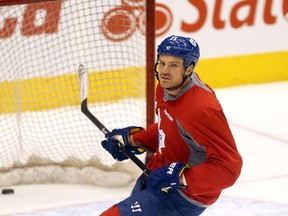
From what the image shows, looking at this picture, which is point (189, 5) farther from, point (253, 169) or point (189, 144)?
point (189, 144)

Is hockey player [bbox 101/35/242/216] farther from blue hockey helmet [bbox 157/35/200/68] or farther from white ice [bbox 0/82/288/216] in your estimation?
white ice [bbox 0/82/288/216]

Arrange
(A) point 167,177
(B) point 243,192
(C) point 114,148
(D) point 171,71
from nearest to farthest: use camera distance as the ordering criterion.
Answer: (A) point 167,177, (D) point 171,71, (C) point 114,148, (B) point 243,192

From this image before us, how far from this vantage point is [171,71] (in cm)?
339

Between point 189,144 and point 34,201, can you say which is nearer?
point 189,144

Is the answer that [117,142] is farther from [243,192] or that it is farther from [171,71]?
[243,192]

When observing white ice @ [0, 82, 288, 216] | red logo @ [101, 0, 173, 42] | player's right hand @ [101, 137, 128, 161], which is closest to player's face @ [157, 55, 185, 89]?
player's right hand @ [101, 137, 128, 161]

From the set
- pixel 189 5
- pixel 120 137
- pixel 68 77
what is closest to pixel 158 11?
pixel 189 5

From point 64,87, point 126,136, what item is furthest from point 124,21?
point 126,136

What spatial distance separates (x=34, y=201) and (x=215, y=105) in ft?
7.66

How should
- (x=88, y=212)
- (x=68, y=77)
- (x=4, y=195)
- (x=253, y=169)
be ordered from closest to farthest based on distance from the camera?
(x=88, y=212) → (x=4, y=195) → (x=253, y=169) → (x=68, y=77)

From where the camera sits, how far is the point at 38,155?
229 inches

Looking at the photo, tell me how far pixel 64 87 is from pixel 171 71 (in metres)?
3.31

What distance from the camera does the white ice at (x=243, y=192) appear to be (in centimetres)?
518

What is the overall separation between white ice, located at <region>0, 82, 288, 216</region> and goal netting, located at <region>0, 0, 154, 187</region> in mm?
154
